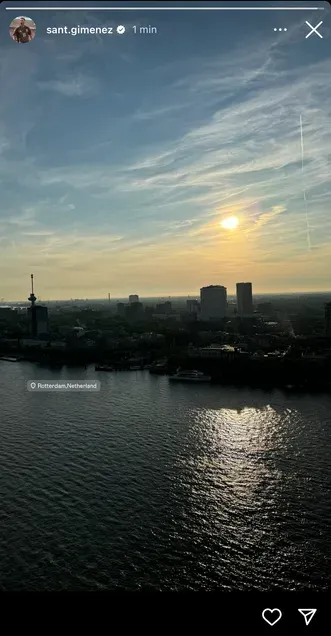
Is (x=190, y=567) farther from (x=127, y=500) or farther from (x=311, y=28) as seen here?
(x=311, y=28)

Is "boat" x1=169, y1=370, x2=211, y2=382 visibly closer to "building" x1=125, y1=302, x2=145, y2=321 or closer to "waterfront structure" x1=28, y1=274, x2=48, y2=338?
"building" x1=125, y1=302, x2=145, y2=321

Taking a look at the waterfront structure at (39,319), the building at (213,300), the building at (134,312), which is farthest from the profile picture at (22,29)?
the building at (134,312)

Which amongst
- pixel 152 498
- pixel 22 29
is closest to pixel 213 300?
pixel 152 498

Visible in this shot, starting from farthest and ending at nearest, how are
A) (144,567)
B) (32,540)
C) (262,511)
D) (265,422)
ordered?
1. (265,422)
2. (262,511)
3. (32,540)
4. (144,567)

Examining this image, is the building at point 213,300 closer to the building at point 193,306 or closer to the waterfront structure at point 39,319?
the building at point 193,306

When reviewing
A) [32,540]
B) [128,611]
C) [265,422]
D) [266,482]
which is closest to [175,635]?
[128,611]

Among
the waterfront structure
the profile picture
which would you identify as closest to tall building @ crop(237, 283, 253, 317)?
the waterfront structure
